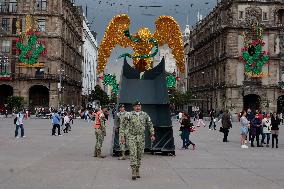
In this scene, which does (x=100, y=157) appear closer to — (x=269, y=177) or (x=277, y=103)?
(x=269, y=177)

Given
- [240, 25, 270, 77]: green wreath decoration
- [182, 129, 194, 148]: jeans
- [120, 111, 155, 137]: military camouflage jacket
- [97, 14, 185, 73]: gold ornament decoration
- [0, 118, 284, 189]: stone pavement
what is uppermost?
[240, 25, 270, 77]: green wreath decoration

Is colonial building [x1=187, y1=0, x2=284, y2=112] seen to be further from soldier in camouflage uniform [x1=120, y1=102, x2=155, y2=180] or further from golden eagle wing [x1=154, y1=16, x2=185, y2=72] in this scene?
soldier in camouflage uniform [x1=120, y1=102, x2=155, y2=180]

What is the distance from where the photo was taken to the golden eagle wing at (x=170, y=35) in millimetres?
17484

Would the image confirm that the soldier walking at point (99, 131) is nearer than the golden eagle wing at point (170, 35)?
Yes

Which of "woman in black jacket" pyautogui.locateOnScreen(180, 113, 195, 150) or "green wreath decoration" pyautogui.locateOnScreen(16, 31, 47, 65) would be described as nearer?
"woman in black jacket" pyautogui.locateOnScreen(180, 113, 195, 150)

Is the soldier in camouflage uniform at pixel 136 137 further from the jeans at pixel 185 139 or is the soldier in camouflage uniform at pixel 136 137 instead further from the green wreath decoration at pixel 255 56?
the green wreath decoration at pixel 255 56

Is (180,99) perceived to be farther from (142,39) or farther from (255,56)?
(142,39)

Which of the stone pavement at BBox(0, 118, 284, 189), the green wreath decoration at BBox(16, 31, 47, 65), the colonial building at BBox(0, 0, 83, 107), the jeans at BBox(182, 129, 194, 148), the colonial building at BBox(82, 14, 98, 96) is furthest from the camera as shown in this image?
the colonial building at BBox(82, 14, 98, 96)

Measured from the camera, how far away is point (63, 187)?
380 inches

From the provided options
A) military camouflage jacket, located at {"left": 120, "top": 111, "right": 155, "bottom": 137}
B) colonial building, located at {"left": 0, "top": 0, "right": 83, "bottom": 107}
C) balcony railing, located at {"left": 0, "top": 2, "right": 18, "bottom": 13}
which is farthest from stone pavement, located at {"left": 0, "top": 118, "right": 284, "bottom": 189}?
balcony railing, located at {"left": 0, "top": 2, "right": 18, "bottom": 13}

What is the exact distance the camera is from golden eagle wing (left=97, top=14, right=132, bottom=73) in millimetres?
17594

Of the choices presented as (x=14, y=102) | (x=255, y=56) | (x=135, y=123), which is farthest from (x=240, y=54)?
(x=135, y=123)

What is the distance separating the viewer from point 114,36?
17656 mm

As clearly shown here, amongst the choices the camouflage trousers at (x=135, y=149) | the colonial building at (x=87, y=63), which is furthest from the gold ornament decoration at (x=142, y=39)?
the colonial building at (x=87, y=63)
